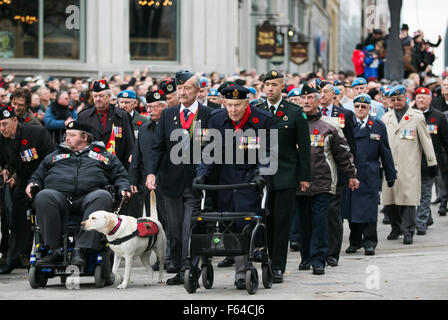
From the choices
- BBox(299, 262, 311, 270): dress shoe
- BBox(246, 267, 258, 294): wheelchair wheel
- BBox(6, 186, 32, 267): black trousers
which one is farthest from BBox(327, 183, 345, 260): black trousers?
BBox(6, 186, 32, 267): black trousers

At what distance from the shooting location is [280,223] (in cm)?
1121

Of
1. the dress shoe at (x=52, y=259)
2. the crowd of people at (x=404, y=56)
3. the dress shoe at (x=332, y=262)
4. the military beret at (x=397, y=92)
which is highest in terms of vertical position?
the crowd of people at (x=404, y=56)

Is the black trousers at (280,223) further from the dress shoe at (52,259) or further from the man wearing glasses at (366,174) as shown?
the man wearing glasses at (366,174)

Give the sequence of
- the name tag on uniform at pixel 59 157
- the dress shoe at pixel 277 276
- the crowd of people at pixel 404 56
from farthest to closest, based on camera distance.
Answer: the crowd of people at pixel 404 56
the name tag on uniform at pixel 59 157
the dress shoe at pixel 277 276

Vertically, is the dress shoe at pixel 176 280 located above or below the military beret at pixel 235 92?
below

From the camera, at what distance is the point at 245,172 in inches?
422

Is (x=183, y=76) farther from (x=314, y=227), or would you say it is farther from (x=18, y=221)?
(x=18, y=221)

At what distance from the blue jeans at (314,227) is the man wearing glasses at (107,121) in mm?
2567

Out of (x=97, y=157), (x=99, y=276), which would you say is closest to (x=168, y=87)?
(x=97, y=157)

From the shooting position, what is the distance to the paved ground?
1007 centimetres

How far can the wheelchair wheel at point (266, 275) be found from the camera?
10.5m

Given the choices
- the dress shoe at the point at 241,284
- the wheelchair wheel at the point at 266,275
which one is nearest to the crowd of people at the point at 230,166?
the dress shoe at the point at 241,284

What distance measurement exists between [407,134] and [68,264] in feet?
22.0
